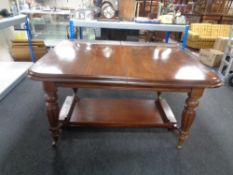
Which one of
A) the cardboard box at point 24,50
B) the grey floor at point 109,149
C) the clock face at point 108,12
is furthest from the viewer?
the cardboard box at point 24,50

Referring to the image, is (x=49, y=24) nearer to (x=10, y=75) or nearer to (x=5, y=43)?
(x=5, y=43)

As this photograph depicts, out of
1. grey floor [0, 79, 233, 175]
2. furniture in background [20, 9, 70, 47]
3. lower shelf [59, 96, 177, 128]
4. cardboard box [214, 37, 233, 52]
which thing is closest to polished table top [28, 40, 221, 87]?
lower shelf [59, 96, 177, 128]

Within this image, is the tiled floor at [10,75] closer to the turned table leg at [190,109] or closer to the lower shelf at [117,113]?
the lower shelf at [117,113]

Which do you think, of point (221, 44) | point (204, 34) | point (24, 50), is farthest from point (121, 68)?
point (204, 34)

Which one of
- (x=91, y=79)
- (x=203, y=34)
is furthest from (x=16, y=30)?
(x=203, y=34)

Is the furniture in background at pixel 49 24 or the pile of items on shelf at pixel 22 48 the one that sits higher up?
the furniture in background at pixel 49 24

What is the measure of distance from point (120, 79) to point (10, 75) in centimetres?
212

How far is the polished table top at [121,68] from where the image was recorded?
3.38ft

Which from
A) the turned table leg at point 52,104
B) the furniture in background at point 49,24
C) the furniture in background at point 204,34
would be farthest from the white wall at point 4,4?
the furniture in background at point 204,34

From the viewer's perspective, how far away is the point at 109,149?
144cm

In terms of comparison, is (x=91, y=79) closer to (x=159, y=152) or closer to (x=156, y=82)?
(x=156, y=82)

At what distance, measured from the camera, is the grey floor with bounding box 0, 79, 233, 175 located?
1278 millimetres

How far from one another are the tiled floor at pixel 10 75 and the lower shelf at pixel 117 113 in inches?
35.4

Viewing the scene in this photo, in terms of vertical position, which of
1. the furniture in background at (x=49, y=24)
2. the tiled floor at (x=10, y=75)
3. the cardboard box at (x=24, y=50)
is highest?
the furniture in background at (x=49, y=24)
